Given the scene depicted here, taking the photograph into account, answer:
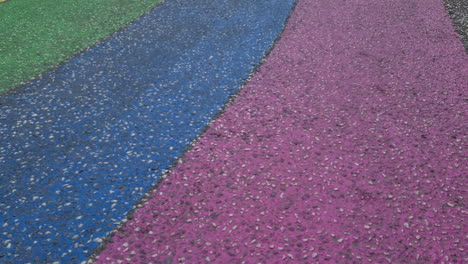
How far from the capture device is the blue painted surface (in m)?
2.74

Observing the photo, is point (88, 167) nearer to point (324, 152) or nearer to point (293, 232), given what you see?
point (293, 232)

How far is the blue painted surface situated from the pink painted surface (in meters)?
0.26

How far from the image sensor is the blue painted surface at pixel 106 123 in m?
2.74

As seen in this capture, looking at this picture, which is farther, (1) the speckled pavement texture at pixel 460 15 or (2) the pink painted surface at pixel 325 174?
(1) the speckled pavement texture at pixel 460 15

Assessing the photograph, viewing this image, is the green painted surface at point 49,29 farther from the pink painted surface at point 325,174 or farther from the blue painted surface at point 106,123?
the pink painted surface at point 325,174

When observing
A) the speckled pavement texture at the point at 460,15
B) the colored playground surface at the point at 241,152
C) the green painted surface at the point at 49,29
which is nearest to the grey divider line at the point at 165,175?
the colored playground surface at the point at 241,152

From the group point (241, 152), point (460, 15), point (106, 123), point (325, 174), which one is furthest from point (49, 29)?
point (460, 15)

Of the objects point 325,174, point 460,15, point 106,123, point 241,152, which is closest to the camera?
point 325,174

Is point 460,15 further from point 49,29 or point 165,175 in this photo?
point 49,29

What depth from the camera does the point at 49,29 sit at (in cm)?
606

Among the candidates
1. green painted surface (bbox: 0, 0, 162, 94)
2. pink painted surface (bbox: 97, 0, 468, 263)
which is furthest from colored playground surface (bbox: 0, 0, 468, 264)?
green painted surface (bbox: 0, 0, 162, 94)

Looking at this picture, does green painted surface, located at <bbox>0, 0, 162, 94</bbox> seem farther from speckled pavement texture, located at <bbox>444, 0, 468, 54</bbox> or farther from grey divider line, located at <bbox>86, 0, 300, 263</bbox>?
speckled pavement texture, located at <bbox>444, 0, 468, 54</bbox>

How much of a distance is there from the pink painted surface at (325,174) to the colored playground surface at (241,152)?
1cm

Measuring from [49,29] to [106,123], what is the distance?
126 inches
